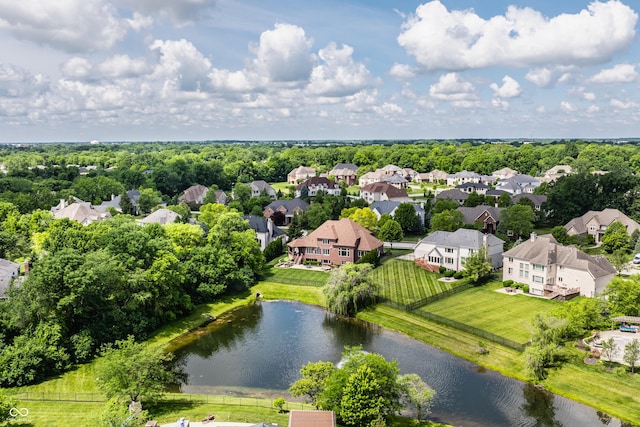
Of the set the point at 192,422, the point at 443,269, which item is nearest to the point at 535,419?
the point at 192,422

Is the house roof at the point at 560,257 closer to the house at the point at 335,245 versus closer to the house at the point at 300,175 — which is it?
the house at the point at 335,245

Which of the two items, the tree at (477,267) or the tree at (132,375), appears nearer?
the tree at (132,375)

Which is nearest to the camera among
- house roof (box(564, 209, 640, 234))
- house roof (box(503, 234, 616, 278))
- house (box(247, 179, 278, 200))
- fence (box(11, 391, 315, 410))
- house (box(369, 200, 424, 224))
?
fence (box(11, 391, 315, 410))

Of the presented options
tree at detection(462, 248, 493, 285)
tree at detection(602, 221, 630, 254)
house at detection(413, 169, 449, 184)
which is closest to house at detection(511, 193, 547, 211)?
tree at detection(602, 221, 630, 254)

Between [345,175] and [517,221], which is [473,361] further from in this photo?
[345,175]

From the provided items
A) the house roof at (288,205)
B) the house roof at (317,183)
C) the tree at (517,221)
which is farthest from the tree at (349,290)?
the house roof at (317,183)

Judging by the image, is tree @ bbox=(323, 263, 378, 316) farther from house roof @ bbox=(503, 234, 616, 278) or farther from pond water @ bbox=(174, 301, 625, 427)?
house roof @ bbox=(503, 234, 616, 278)

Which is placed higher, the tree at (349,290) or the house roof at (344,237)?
the house roof at (344,237)
